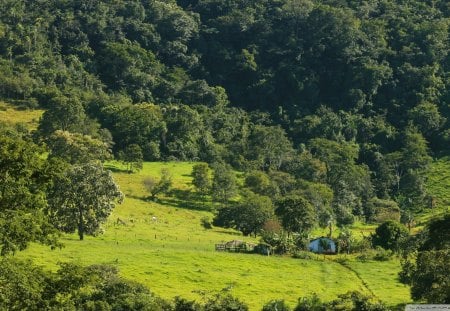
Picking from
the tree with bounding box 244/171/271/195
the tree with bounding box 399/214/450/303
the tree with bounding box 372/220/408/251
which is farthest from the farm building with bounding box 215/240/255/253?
the tree with bounding box 244/171/271/195

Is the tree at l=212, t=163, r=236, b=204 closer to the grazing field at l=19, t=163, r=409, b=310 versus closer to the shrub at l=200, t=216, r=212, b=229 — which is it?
the shrub at l=200, t=216, r=212, b=229

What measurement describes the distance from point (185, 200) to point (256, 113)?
241 feet

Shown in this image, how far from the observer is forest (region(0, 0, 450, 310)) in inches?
3932

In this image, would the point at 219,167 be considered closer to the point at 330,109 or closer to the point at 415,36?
the point at 330,109

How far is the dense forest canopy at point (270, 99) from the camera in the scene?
126438 mm

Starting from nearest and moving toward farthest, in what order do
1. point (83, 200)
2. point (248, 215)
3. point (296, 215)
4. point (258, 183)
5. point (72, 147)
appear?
point (83, 200), point (296, 215), point (248, 215), point (72, 147), point (258, 183)

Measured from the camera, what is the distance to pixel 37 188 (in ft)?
78.9

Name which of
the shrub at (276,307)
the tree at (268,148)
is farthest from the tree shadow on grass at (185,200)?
the shrub at (276,307)

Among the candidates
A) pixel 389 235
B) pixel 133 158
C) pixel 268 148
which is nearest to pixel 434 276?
pixel 389 235

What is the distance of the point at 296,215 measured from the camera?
8569cm

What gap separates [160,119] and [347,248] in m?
70.7

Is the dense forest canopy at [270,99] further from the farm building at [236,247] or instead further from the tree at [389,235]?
the farm building at [236,247]

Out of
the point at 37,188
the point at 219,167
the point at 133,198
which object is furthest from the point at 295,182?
the point at 37,188

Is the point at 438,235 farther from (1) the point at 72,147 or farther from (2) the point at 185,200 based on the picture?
(1) the point at 72,147
